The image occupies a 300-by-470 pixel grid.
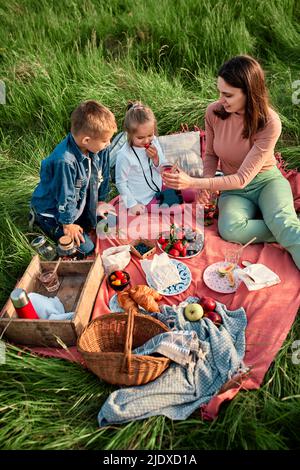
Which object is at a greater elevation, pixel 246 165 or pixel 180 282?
pixel 246 165

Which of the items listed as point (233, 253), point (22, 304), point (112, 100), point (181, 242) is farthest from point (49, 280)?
point (112, 100)

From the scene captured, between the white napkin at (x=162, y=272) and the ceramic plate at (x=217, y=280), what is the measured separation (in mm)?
236

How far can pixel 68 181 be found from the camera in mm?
3170

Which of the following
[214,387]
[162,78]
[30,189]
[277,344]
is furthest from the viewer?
[162,78]

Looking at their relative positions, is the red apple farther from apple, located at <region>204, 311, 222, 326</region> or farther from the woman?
apple, located at <region>204, 311, 222, 326</region>

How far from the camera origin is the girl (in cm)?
346

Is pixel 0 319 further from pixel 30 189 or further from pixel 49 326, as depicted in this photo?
pixel 30 189

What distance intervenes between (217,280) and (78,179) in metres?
1.40

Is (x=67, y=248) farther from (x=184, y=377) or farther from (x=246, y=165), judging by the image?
(x=246, y=165)

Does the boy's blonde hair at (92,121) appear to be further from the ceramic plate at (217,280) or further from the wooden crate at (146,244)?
the ceramic plate at (217,280)

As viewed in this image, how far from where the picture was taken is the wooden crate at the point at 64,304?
261 centimetres

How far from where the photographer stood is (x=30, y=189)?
4031mm
